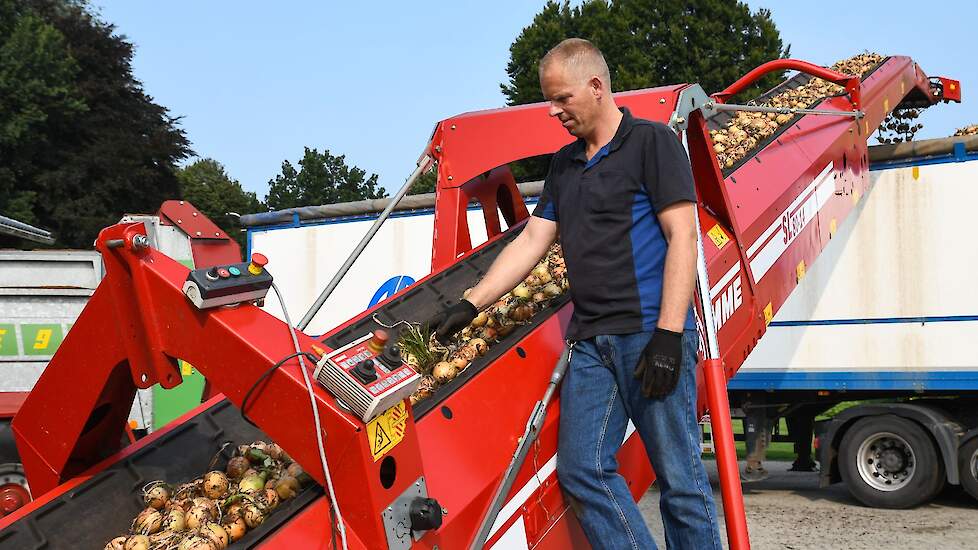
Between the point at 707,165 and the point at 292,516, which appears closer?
the point at 292,516

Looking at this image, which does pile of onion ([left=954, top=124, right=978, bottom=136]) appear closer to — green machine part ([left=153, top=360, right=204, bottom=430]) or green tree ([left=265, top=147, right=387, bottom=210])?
green machine part ([left=153, top=360, right=204, bottom=430])

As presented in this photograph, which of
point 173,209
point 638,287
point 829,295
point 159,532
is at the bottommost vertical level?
point 829,295

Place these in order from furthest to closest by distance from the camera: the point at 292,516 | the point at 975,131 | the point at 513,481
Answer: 1. the point at 975,131
2. the point at 513,481
3. the point at 292,516

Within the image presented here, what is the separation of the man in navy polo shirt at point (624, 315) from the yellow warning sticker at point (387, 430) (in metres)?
0.81

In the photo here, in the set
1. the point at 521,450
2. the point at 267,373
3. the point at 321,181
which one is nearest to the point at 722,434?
the point at 521,450

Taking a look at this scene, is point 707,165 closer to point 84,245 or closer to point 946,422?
point 946,422

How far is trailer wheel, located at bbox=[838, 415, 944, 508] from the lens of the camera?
7.97 metres

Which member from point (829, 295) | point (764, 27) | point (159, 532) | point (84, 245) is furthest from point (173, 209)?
point (764, 27)

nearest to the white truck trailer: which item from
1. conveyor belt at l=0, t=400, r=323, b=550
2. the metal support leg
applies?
the metal support leg

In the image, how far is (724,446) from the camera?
10.5 ft

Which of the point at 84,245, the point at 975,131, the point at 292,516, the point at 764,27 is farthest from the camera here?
the point at 764,27

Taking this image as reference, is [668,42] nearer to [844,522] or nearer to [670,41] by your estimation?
[670,41]

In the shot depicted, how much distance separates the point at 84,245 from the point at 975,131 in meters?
27.3

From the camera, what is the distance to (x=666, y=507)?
10.1 ft
